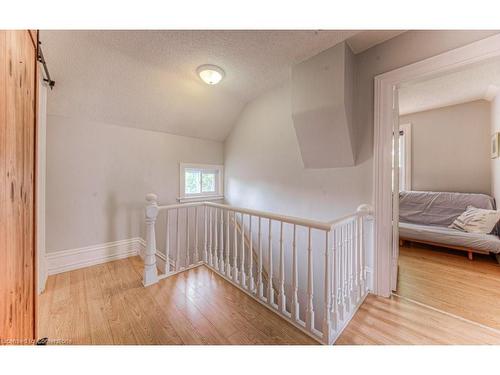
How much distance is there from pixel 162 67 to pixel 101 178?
1531mm

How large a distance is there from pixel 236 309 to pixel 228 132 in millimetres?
2785

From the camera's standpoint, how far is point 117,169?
8.50ft

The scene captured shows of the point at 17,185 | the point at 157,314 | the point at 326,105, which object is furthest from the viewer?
the point at 326,105

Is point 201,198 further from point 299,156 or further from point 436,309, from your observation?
point 436,309

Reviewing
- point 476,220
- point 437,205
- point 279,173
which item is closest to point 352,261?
point 279,173

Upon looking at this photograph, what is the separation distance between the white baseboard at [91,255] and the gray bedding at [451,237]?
3873mm

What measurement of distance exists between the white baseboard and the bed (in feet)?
12.9

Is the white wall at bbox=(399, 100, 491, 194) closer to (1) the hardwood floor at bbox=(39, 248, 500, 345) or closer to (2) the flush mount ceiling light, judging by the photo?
(1) the hardwood floor at bbox=(39, 248, 500, 345)

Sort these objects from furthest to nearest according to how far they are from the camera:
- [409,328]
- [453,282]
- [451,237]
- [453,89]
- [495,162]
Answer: [495,162], [453,89], [451,237], [453,282], [409,328]

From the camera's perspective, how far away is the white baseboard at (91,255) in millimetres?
2172

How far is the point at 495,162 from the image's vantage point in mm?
2889

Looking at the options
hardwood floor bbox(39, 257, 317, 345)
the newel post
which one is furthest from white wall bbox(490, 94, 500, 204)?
the newel post

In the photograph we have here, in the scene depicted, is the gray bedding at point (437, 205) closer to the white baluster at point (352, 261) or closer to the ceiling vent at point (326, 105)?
the ceiling vent at point (326, 105)

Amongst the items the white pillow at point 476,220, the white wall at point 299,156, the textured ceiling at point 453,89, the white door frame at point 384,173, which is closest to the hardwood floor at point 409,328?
the white door frame at point 384,173
